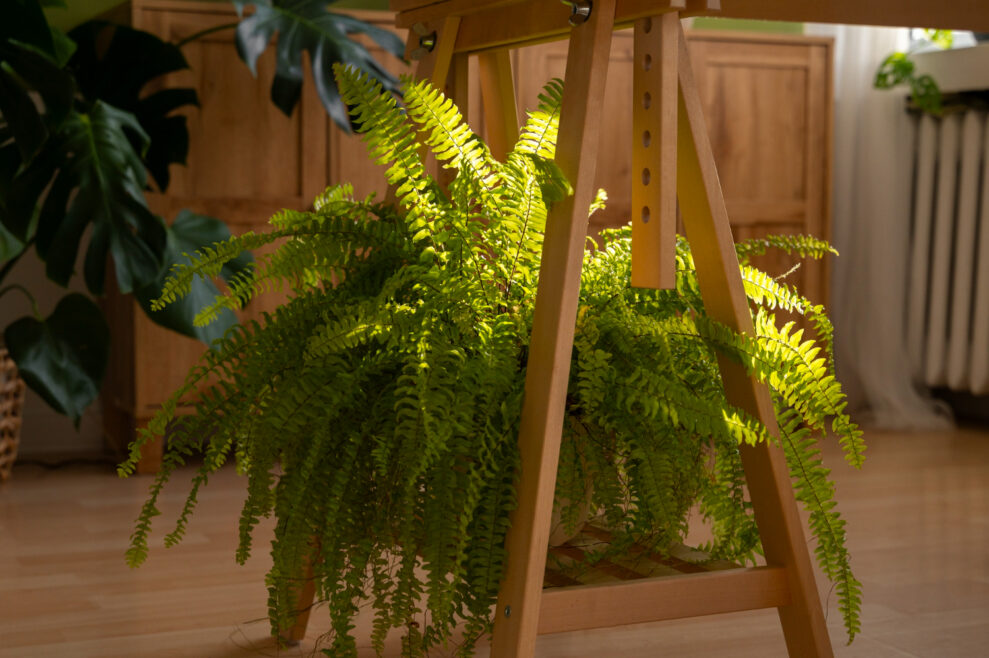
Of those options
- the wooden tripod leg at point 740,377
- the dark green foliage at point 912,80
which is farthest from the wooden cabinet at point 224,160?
the wooden tripod leg at point 740,377

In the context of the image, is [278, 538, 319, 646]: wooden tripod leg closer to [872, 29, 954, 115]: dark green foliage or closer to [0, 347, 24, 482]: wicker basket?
[0, 347, 24, 482]: wicker basket

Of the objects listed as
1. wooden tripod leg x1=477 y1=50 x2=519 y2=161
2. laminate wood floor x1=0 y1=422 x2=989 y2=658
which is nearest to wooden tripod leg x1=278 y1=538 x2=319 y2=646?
laminate wood floor x1=0 y1=422 x2=989 y2=658

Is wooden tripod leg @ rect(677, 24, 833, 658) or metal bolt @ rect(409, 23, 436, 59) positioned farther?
metal bolt @ rect(409, 23, 436, 59)

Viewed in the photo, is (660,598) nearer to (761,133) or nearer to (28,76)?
(28,76)

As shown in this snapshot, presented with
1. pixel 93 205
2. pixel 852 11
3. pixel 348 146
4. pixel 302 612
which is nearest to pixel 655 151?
pixel 852 11

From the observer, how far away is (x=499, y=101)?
56.7 inches

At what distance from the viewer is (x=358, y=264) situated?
4.05ft

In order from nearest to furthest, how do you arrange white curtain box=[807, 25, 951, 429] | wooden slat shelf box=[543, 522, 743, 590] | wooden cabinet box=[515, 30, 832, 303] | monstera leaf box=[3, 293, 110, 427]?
wooden slat shelf box=[543, 522, 743, 590]
monstera leaf box=[3, 293, 110, 427]
wooden cabinet box=[515, 30, 832, 303]
white curtain box=[807, 25, 951, 429]

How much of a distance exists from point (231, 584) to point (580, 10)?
121 centimetres

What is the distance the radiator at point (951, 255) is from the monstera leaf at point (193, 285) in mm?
2093

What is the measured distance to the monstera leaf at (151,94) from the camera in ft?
8.57

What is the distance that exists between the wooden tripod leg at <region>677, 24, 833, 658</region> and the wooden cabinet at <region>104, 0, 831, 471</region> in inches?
72.1

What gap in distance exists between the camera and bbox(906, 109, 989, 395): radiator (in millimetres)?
3426

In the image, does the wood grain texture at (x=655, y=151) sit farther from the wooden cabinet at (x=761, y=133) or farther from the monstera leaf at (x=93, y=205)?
the wooden cabinet at (x=761, y=133)
